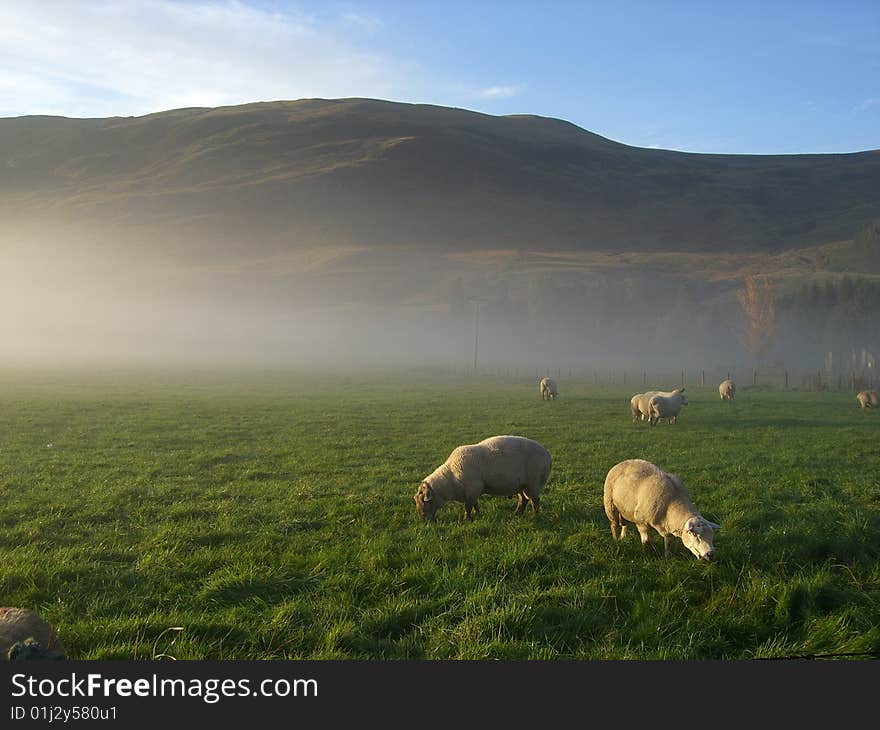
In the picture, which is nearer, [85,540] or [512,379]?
[85,540]

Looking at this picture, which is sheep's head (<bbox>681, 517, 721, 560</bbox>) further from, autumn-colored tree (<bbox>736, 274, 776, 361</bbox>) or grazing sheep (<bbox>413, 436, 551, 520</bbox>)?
autumn-colored tree (<bbox>736, 274, 776, 361</bbox>)

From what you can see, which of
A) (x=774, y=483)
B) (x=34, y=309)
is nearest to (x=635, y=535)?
(x=774, y=483)

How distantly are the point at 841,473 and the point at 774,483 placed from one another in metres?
2.77

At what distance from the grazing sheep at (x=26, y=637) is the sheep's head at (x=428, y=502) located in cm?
617

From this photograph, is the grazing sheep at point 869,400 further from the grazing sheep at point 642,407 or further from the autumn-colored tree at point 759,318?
the autumn-colored tree at point 759,318

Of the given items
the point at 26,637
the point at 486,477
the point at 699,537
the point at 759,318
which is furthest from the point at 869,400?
the point at 759,318

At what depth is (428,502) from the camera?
419 inches

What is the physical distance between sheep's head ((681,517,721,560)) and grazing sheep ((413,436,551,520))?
350 centimetres

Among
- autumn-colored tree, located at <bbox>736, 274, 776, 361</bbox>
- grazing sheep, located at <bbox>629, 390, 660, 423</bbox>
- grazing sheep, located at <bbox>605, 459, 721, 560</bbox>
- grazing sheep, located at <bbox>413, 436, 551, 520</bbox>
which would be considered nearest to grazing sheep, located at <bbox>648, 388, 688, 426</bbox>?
grazing sheep, located at <bbox>629, 390, 660, 423</bbox>

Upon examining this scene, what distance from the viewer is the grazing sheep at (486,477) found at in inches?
424

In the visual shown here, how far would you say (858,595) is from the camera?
22.9 ft

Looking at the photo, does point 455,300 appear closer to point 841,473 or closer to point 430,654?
point 841,473

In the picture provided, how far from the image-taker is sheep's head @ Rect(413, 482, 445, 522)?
1063cm

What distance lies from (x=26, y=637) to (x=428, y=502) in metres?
6.53
